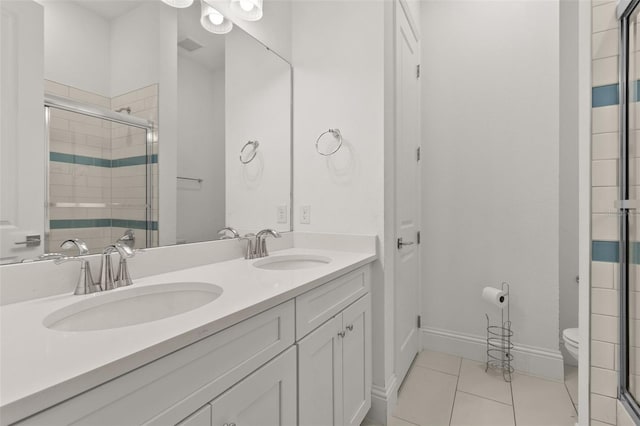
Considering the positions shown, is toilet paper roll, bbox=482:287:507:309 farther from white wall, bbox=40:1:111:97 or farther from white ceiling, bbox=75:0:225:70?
white wall, bbox=40:1:111:97

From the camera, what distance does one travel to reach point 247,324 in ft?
2.62

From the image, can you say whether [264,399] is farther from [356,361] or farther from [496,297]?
[496,297]

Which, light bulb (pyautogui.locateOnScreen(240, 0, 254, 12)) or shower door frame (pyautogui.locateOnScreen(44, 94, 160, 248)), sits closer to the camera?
shower door frame (pyautogui.locateOnScreen(44, 94, 160, 248))

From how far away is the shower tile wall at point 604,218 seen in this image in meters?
1.21

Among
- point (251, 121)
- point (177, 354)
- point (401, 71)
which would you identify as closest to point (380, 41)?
point (401, 71)

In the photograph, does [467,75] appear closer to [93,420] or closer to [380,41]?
[380,41]

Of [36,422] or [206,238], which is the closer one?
[36,422]

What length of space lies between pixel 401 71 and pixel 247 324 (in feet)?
5.58

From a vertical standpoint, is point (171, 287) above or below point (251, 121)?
below

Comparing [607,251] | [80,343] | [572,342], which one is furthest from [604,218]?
[80,343]

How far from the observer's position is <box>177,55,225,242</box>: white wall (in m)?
1.35

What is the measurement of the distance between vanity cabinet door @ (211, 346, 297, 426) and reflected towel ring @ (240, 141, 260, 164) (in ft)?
3.53

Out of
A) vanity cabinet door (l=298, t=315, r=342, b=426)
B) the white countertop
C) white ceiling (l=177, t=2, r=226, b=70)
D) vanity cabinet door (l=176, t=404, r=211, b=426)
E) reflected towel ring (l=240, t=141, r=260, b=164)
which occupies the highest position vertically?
white ceiling (l=177, t=2, r=226, b=70)

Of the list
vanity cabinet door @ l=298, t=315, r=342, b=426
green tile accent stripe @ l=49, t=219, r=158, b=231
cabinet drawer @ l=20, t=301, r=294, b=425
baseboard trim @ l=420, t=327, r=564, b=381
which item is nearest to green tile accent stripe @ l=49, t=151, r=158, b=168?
green tile accent stripe @ l=49, t=219, r=158, b=231
